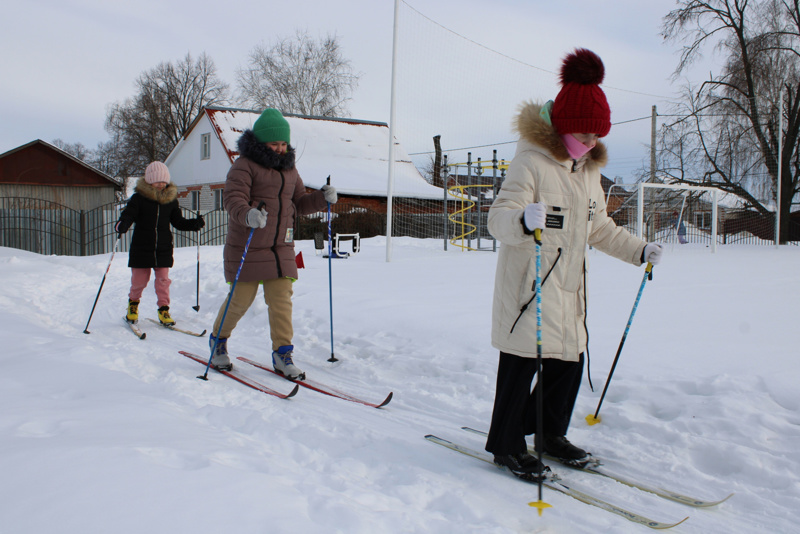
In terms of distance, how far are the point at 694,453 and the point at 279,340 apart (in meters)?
2.80

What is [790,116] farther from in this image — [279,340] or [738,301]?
[279,340]

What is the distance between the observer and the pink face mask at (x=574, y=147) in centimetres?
263

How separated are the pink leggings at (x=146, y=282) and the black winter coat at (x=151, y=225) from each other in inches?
3.9

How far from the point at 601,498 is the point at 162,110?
154 feet

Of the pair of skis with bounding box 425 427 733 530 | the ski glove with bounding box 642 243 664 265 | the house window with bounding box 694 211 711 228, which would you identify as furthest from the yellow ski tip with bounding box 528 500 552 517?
the house window with bounding box 694 211 711 228

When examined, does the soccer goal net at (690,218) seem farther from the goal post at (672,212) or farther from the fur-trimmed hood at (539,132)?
the fur-trimmed hood at (539,132)

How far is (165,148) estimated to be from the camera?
44000 millimetres

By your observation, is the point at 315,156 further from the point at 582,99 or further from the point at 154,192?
the point at 582,99

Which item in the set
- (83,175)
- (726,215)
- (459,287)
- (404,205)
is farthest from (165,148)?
(459,287)

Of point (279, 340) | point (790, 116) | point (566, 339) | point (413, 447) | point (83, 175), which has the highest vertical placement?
point (790, 116)

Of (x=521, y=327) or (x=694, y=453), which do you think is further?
(x=694, y=453)

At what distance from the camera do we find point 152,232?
6148 mm

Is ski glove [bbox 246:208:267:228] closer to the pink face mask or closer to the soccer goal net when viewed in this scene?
A: the pink face mask

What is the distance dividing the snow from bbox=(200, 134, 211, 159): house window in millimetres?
22701
